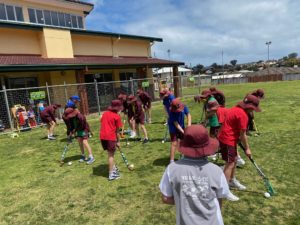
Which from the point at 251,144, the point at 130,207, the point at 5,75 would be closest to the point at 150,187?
the point at 130,207

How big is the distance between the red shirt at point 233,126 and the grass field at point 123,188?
1035mm

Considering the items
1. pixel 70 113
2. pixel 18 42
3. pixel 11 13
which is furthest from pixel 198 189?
pixel 11 13

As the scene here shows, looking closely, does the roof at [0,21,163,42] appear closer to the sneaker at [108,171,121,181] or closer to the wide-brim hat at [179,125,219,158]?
the sneaker at [108,171,121,181]

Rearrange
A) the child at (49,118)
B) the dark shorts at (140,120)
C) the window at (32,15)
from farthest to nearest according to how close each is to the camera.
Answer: the window at (32,15), the child at (49,118), the dark shorts at (140,120)

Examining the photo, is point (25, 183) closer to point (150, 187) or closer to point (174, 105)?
point (150, 187)

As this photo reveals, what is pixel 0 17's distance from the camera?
60.8ft

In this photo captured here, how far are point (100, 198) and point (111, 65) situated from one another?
14.1 metres

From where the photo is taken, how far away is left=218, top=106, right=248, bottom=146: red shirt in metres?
4.19

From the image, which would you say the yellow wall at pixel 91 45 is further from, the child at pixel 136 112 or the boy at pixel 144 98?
the child at pixel 136 112

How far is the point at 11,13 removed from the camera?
19312mm

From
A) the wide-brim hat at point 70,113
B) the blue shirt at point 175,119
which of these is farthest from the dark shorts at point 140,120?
the blue shirt at point 175,119

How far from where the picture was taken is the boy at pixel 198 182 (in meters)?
2.24

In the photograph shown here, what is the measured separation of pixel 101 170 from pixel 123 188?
1.32 meters

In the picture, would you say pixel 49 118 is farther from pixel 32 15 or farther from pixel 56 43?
pixel 32 15
